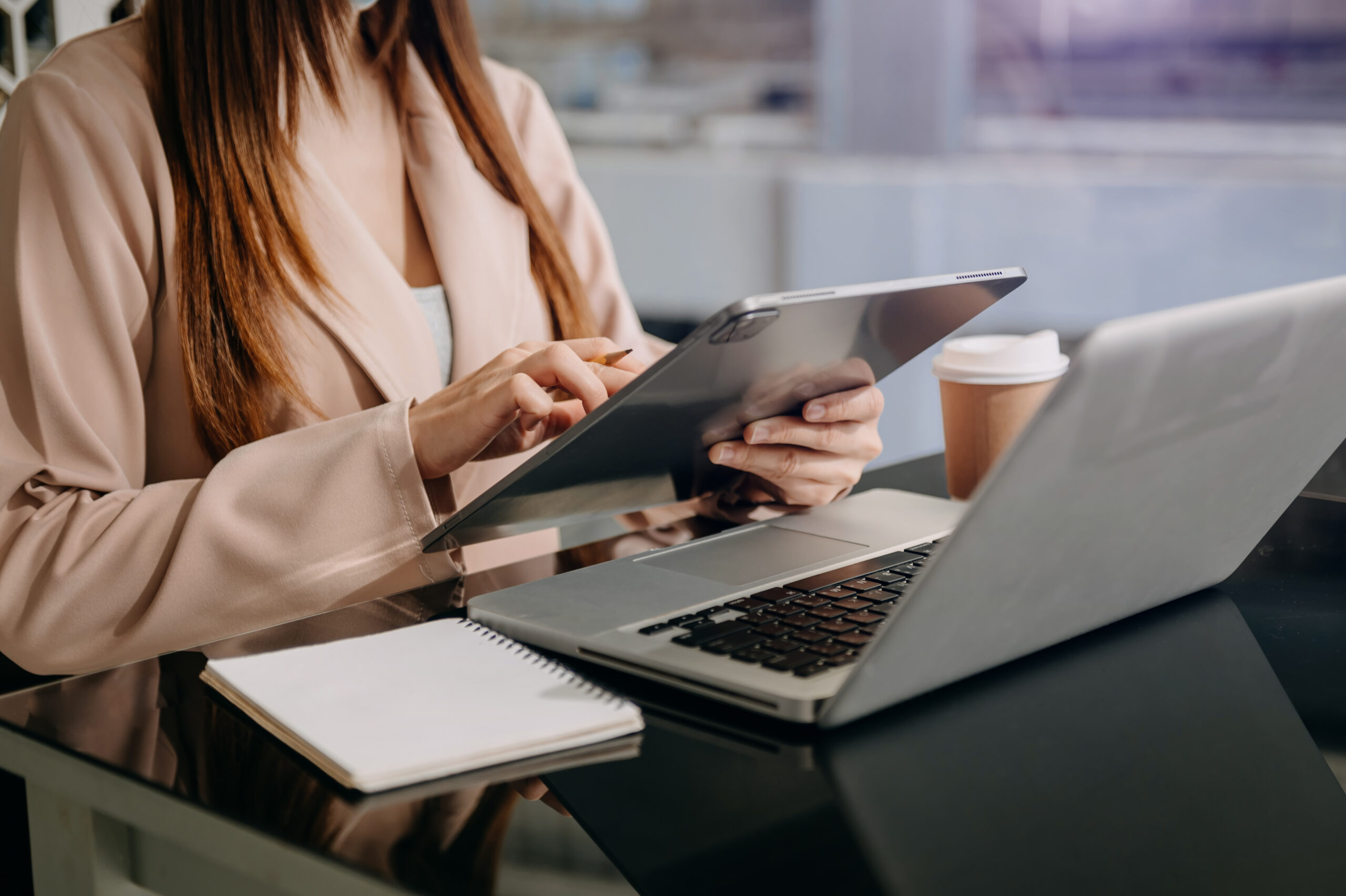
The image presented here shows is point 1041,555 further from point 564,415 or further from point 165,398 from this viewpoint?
point 165,398

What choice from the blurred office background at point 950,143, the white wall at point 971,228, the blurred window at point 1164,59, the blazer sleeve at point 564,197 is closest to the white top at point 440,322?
the blazer sleeve at point 564,197

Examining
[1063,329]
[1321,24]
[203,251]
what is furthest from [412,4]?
[1321,24]

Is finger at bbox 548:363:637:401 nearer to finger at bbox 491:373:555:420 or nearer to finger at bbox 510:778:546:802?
finger at bbox 491:373:555:420

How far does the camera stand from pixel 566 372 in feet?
2.39

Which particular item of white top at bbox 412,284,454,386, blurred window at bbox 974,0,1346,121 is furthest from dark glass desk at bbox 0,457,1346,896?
blurred window at bbox 974,0,1346,121

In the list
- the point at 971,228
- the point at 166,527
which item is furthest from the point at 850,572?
the point at 971,228

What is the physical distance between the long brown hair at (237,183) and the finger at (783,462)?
1.21 ft

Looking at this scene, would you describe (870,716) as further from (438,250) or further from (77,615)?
(438,250)

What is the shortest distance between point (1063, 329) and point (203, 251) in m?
2.02

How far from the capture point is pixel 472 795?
43 centimetres

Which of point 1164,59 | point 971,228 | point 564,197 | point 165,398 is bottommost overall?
point 971,228

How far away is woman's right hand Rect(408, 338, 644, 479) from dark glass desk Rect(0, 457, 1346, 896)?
22cm

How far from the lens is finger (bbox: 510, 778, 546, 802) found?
0.44 meters

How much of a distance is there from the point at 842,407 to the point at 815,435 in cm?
3
